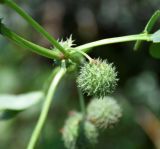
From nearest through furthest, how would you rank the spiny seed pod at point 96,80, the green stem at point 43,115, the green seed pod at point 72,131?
1. the spiny seed pod at point 96,80
2. the green stem at point 43,115
3. the green seed pod at point 72,131

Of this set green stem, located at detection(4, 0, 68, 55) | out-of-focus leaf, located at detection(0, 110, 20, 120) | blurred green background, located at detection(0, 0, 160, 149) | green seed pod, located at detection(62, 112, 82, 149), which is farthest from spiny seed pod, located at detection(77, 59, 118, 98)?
blurred green background, located at detection(0, 0, 160, 149)

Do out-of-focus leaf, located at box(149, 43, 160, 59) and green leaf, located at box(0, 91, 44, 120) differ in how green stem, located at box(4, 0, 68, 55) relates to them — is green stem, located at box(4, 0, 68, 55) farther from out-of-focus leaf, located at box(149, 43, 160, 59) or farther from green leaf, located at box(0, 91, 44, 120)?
green leaf, located at box(0, 91, 44, 120)

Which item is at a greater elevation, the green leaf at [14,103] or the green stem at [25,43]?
the green leaf at [14,103]

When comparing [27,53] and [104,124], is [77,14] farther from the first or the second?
[104,124]

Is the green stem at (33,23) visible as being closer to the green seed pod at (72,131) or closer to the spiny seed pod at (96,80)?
the spiny seed pod at (96,80)

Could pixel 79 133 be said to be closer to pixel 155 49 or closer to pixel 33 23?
pixel 155 49

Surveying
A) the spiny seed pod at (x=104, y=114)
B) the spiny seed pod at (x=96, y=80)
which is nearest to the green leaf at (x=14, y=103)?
the spiny seed pod at (x=104, y=114)
